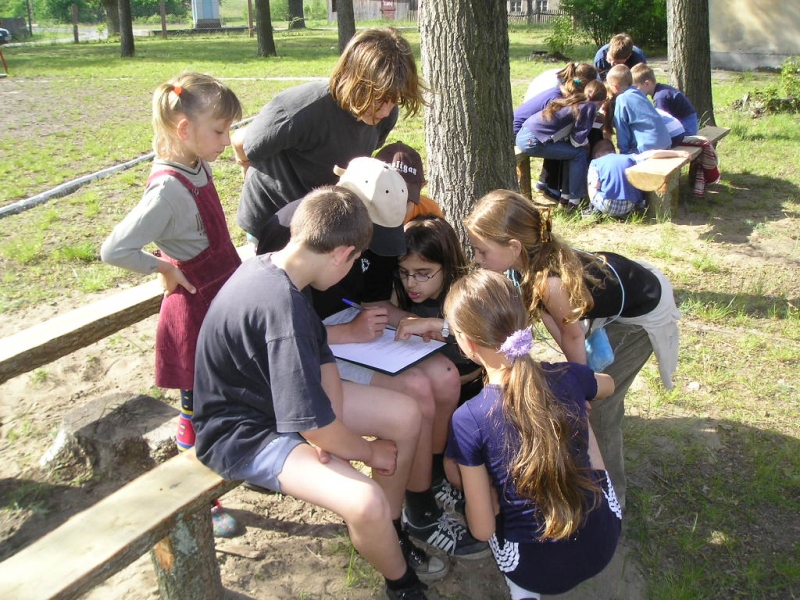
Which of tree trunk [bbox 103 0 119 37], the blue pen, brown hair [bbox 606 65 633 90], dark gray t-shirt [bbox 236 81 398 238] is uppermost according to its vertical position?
tree trunk [bbox 103 0 119 37]

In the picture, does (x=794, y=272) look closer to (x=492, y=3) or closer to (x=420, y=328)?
(x=492, y=3)

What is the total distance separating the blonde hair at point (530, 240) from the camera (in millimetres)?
2479

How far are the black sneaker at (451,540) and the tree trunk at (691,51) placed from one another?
6118 millimetres

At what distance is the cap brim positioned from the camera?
8.32 ft

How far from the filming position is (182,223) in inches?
93.6

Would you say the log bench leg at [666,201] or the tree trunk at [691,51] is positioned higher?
the tree trunk at [691,51]

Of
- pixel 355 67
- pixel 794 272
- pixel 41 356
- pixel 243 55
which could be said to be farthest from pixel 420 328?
pixel 243 55

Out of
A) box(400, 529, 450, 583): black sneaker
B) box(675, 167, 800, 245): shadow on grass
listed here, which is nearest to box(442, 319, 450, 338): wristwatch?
box(400, 529, 450, 583): black sneaker

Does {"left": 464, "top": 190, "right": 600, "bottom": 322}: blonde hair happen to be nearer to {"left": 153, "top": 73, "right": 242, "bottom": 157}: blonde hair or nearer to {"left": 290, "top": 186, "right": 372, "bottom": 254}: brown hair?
{"left": 290, "top": 186, "right": 372, "bottom": 254}: brown hair

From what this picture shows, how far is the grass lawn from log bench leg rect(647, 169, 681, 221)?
96 millimetres

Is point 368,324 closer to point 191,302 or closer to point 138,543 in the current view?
point 191,302

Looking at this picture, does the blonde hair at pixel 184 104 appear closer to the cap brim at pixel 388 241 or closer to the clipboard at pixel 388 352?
the cap brim at pixel 388 241

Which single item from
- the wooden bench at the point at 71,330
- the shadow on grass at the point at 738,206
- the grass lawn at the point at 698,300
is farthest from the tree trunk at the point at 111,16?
the wooden bench at the point at 71,330

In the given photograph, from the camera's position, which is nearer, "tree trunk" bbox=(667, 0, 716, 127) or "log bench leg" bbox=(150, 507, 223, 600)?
"log bench leg" bbox=(150, 507, 223, 600)
